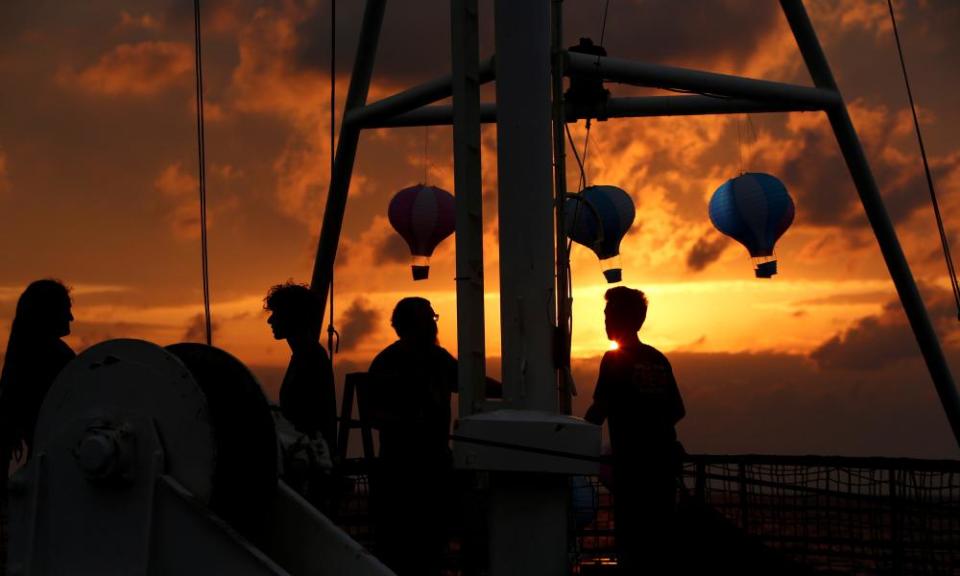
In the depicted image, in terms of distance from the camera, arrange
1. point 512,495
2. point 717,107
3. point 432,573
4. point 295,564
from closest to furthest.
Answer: point 295,564 < point 512,495 < point 432,573 < point 717,107

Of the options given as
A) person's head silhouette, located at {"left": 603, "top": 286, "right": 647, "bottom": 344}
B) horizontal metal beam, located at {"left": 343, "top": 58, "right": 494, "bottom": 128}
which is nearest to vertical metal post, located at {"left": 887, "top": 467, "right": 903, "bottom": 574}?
person's head silhouette, located at {"left": 603, "top": 286, "right": 647, "bottom": 344}

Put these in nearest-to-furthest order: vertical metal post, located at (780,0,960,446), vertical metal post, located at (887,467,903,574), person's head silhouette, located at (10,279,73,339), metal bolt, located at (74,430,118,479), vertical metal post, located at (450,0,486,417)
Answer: metal bolt, located at (74,430,118,479) < person's head silhouette, located at (10,279,73,339) < vertical metal post, located at (450,0,486,417) < vertical metal post, located at (887,467,903,574) < vertical metal post, located at (780,0,960,446)

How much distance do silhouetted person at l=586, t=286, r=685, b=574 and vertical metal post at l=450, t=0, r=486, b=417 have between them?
618 mm

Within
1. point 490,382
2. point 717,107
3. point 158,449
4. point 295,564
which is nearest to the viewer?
point 158,449

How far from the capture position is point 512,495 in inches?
208

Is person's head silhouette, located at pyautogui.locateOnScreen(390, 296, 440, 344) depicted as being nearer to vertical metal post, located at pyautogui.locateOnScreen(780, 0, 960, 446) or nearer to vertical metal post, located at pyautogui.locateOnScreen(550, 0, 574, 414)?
vertical metal post, located at pyautogui.locateOnScreen(550, 0, 574, 414)

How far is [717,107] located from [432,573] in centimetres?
919

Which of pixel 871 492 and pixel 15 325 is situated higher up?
pixel 15 325

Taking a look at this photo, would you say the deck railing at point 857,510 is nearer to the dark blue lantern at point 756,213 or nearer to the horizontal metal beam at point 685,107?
the horizontal metal beam at point 685,107

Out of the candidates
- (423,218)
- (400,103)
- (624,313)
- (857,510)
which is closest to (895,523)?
(857,510)

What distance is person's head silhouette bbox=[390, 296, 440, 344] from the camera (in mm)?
5793

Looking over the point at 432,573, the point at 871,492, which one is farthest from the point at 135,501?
the point at 871,492

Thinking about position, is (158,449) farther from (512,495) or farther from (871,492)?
(871,492)

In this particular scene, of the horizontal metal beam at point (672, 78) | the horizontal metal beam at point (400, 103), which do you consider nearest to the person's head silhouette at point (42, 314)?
the horizontal metal beam at point (400, 103)
